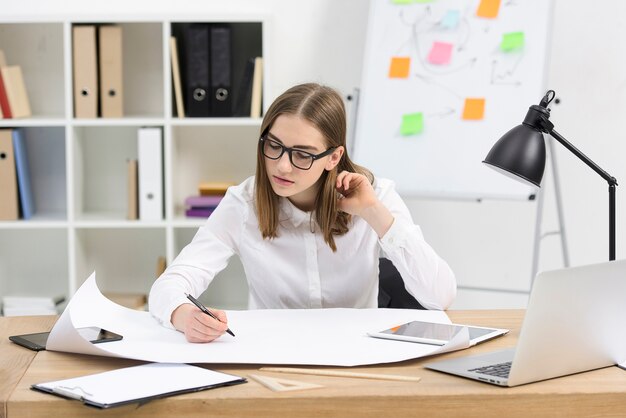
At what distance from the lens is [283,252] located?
1.92 m

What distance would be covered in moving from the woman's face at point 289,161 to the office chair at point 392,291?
13.7 inches

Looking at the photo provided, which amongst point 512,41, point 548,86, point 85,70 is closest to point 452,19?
point 512,41

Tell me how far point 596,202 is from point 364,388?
269 cm

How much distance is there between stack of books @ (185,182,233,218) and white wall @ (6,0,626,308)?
0.47m

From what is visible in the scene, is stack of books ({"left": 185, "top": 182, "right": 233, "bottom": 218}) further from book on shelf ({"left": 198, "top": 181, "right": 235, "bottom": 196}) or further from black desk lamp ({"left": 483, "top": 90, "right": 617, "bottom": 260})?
black desk lamp ({"left": 483, "top": 90, "right": 617, "bottom": 260})

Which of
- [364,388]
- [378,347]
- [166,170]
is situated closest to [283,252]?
[378,347]

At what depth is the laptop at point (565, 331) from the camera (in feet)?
3.72

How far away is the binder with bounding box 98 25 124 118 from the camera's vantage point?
3.20 meters

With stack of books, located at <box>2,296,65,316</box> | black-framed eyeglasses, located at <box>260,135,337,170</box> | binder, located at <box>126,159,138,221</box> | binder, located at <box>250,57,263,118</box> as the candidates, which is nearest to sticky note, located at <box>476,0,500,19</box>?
binder, located at <box>250,57,263,118</box>

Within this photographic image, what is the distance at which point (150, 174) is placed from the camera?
128 inches

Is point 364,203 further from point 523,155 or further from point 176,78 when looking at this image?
point 176,78

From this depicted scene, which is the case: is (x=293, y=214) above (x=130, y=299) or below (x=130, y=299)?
above

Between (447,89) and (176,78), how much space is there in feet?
3.42

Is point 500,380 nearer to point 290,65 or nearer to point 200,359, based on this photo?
point 200,359
